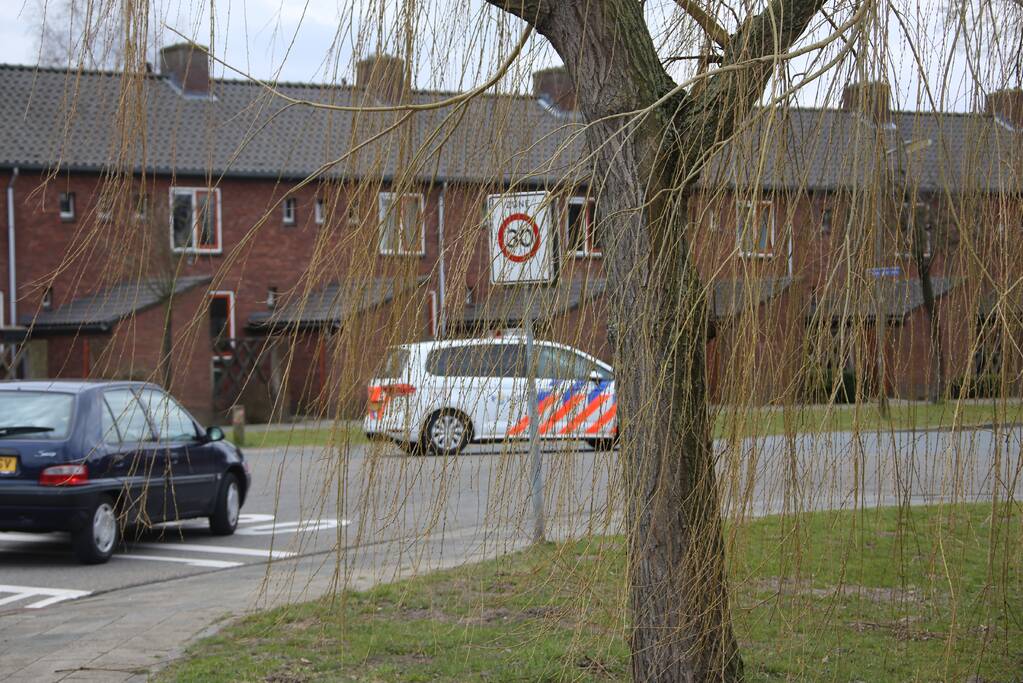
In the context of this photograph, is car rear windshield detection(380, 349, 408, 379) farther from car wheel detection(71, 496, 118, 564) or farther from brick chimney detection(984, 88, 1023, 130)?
car wheel detection(71, 496, 118, 564)

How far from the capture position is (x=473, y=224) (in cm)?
421

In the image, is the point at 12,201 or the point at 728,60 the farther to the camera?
the point at 12,201

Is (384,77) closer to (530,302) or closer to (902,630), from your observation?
(530,302)

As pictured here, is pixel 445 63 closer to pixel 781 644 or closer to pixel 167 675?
pixel 781 644

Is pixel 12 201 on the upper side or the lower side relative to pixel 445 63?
upper

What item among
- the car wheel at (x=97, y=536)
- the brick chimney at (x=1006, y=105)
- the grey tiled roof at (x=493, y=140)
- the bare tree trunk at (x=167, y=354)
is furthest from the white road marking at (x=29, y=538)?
the brick chimney at (x=1006, y=105)

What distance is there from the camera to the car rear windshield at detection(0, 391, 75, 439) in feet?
33.1

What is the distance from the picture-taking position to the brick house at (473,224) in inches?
148

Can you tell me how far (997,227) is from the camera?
13.2ft

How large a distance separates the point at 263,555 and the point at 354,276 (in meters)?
7.16

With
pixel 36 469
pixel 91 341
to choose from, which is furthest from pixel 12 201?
pixel 36 469

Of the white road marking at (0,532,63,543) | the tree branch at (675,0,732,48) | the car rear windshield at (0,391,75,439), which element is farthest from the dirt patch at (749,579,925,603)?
the white road marking at (0,532,63,543)

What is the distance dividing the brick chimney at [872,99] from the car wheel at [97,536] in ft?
25.9

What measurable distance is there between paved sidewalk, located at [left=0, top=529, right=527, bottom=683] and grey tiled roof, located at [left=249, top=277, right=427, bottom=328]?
0.89m
